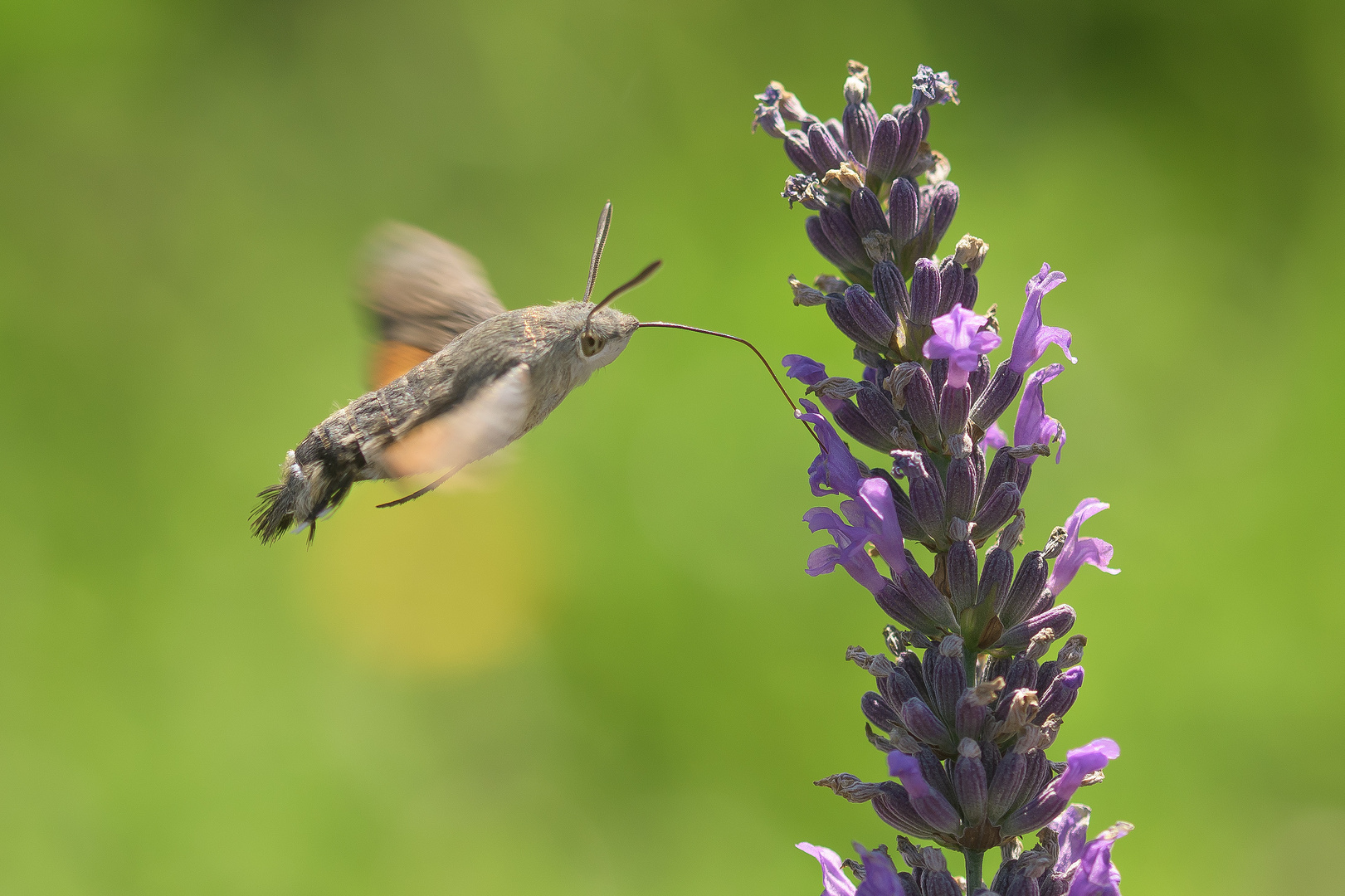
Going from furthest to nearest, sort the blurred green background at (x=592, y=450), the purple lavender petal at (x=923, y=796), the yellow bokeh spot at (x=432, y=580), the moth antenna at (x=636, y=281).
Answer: the yellow bokeh spot at (x=432, y=580), the blurred green background at (x=592, y=450), the moth antenna at (x=636, y=281), the purple lavender petal at (x=923, y=796)

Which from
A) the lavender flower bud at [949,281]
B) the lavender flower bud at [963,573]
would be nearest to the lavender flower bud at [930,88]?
the lavender flower bud at [949,281]

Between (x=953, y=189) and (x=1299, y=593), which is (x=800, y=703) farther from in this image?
(x=953, y=189)

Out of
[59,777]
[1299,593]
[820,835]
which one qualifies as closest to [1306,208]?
[1299,593]

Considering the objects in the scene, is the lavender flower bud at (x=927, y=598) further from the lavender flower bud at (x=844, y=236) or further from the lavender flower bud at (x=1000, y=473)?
the lavender flower bud at (x=844, y=236)

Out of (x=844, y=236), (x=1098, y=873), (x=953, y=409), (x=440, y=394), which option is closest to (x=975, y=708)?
(x=1098, y=873)

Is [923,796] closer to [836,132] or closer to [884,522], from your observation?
[884,522]
